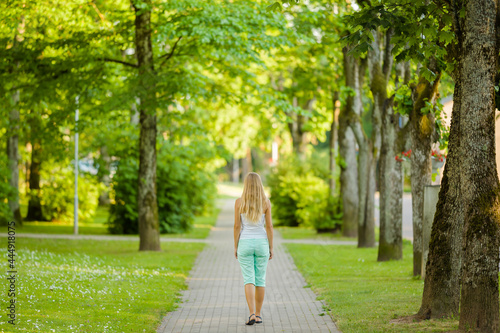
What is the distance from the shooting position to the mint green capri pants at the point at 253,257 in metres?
7.90

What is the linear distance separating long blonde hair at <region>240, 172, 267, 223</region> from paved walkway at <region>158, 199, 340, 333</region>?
1.33 m

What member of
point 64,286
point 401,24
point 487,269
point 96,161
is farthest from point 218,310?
point 96,161

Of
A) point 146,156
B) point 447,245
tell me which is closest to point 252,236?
point 447,245

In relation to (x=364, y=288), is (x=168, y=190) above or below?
above

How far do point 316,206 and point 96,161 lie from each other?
27.0 feet

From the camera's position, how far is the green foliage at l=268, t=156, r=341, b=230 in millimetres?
24188

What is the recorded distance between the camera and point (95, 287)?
34.0 ft

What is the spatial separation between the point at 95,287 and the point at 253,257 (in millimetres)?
3518

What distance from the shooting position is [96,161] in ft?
77.0

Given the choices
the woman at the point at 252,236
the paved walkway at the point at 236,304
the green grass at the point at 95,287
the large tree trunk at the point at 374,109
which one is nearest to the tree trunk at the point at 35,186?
the green grass at the point at 95,287

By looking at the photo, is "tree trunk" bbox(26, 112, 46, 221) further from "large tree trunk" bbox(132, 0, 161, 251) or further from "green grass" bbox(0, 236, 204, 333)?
"large tree trunk" bbox(132, 0, 161, 251)

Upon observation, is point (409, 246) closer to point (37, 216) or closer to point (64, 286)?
point (64, 286)

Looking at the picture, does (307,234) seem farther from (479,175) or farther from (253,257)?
(479,175)

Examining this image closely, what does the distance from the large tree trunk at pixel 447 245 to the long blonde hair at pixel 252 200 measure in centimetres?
208
